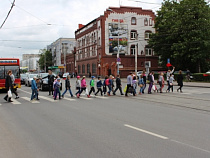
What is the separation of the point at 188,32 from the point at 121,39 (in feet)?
57.2

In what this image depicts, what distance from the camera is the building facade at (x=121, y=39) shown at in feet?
178

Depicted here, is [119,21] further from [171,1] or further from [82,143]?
[82,143]

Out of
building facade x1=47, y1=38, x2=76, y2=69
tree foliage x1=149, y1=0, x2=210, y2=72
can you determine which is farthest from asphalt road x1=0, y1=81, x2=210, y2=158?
building facade x1=47, y1=38, x2=76, y2=69

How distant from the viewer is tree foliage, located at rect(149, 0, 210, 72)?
130 ft

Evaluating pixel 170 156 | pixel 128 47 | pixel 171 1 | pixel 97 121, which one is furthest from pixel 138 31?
pixel 170 156

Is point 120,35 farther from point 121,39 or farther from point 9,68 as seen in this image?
point 9,68

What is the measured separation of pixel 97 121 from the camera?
9.29 meters

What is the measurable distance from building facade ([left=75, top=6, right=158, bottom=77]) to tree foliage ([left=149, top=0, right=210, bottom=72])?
8.07 meters

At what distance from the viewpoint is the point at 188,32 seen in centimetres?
4028

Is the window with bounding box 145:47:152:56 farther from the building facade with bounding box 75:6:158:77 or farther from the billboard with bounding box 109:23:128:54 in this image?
the billboard with bounding box 109:23:128:54

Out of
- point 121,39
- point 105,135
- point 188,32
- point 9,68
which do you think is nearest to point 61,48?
point 121,39

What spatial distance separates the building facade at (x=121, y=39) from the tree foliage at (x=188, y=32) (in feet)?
26.5

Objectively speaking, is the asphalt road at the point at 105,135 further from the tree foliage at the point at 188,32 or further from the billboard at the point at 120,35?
the billboard at the point at 120,35

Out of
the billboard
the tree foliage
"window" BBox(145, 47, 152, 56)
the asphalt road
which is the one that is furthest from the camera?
"window" BBox(145, 47, 152, 56)
